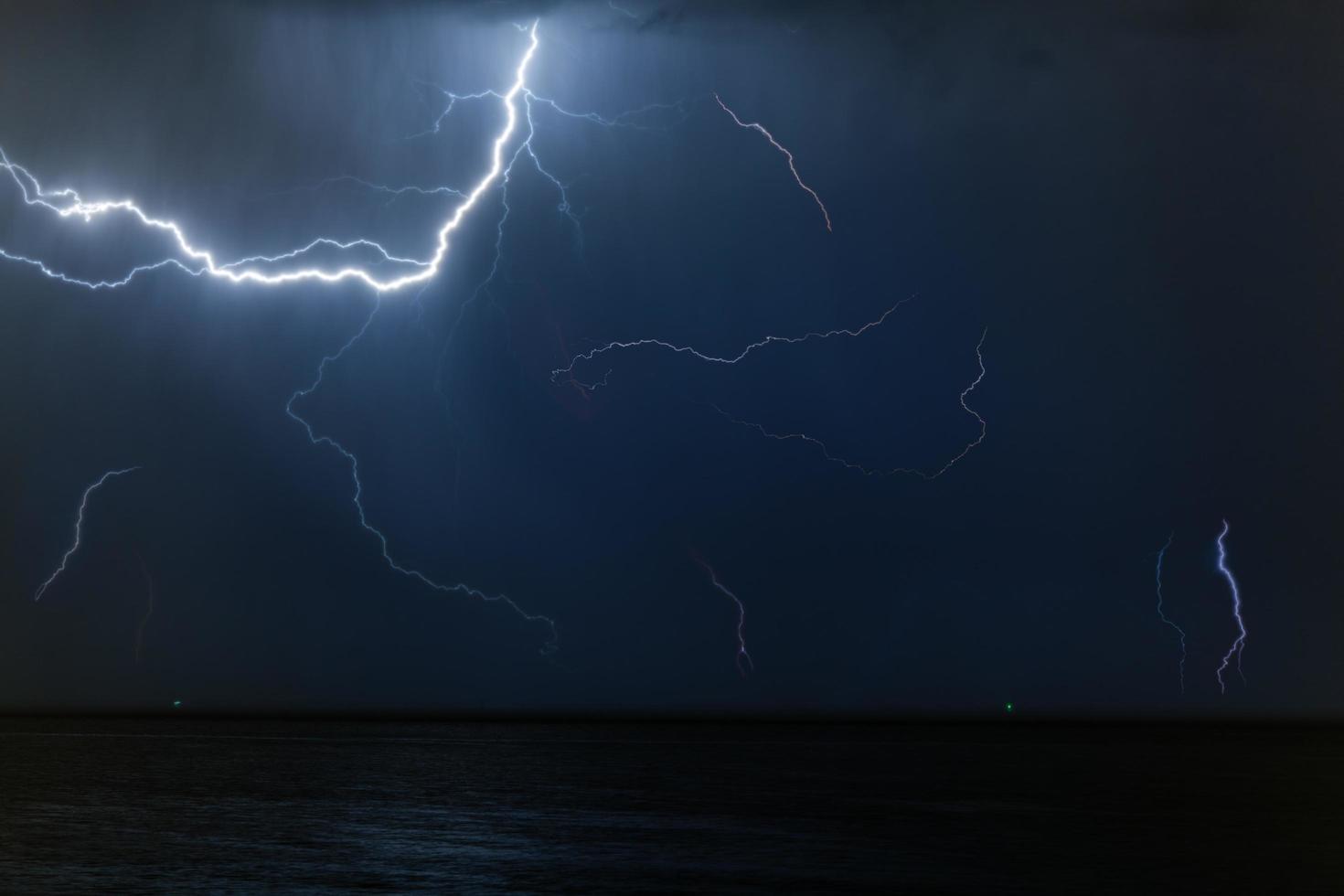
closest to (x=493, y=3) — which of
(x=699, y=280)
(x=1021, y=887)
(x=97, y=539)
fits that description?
(x=699, y=280)

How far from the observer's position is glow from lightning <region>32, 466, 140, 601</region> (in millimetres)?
7309

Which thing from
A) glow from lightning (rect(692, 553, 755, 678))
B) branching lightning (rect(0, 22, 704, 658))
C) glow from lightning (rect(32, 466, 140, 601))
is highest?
branching lightning (rect(0, 22, 704, 658))

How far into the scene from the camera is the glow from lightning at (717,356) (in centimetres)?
712

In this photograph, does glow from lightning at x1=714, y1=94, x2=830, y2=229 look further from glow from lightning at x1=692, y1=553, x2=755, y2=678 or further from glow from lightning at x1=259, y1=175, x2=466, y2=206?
glow from lightning at x1=692, y1=553, x2=755, y2=678

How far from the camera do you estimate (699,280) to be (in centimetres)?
721

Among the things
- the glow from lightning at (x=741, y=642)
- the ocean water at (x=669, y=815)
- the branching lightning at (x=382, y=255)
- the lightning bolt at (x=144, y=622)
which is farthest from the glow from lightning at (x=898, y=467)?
the lightning bolt at (x=144, y=622)

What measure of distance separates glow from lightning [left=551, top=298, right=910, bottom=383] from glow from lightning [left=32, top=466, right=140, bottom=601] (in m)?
3.13

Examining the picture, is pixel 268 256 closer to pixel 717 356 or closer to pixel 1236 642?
pixel 717 356

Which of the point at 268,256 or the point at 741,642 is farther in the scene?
the point at 268,256

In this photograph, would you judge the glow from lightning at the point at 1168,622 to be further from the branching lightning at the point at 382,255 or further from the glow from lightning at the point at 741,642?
the glow from lightning at the point at 741,642

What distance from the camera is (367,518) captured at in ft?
23.5

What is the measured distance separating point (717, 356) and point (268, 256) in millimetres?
3314

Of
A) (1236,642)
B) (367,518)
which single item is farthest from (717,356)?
(1236,642)

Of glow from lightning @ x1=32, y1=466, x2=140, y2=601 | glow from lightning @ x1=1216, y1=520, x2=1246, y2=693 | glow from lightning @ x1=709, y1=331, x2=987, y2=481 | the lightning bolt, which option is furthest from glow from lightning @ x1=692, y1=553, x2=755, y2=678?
glow from lightning @ x1=32, y1=466, x2=140, y2=601
